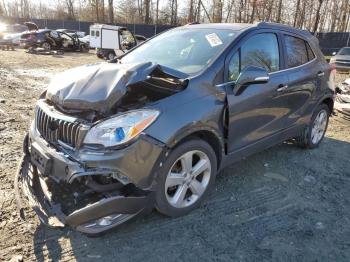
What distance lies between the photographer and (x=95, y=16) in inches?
2005

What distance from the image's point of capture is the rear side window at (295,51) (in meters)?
4.63

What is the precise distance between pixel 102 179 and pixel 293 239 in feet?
5.91

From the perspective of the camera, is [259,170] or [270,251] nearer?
[270,251]

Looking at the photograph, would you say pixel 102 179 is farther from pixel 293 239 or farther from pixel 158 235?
pixel 293 239

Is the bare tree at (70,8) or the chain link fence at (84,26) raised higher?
the bare tree at (70,8)

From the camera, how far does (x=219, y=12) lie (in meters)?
41.8

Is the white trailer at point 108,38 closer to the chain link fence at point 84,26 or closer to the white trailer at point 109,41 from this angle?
the white trailer at point 109,41

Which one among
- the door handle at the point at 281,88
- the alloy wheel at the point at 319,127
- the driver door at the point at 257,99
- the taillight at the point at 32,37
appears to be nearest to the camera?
the driver door at the point at 257,99

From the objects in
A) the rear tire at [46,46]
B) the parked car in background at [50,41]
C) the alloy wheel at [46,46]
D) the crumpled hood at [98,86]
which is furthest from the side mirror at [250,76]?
the alloy wheel at [46,46]

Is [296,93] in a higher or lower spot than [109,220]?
higher

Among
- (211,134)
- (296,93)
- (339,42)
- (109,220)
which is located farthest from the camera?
(339,42)

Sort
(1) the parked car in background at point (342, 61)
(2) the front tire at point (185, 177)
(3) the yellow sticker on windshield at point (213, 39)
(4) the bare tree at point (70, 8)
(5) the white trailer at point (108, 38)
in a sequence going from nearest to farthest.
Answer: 1. (2) the front tire at point (185, 177)
2. (3) the yellow sticker on windshield at point (213, 39)
3. (1) the parked car in background at point (342, 61)
4. (5) the white trailer at point (108, 38)
5. (4) the bare tree at point (70, 8)

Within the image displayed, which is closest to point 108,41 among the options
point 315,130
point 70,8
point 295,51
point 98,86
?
point 315,130

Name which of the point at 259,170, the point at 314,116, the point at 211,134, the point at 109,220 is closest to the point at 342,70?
the point at 314,116
